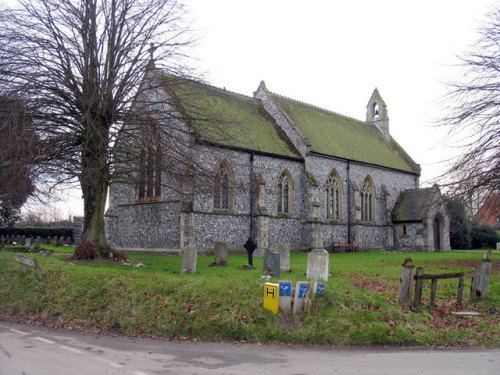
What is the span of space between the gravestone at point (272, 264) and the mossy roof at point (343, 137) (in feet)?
64.8

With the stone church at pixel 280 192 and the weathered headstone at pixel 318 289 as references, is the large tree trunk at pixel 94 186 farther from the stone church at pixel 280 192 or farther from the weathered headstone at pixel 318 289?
the weathered headstone at pixel 318 289

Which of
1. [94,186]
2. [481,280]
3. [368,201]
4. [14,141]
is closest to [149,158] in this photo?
[94,186]

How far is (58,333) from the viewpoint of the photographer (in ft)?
33.3

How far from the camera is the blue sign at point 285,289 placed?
9.97 meters

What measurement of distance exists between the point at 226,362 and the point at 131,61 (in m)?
13.8

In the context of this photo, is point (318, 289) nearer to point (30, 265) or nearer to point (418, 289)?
point (418, 289)

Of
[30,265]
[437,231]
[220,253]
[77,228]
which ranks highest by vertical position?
[437,231]

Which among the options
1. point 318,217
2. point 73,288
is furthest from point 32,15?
point 318,217

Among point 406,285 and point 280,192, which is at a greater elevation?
point 280,192

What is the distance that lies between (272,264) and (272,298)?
441cm

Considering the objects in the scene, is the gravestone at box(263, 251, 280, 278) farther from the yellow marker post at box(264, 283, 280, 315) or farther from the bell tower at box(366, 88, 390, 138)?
the bell tower at box(366, 88, 390, 138)

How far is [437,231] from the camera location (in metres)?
40.2

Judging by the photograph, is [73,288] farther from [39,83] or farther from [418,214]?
[418,214]

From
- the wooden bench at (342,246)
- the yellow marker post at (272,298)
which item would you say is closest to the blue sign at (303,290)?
the yellow marker post at (272,298)
